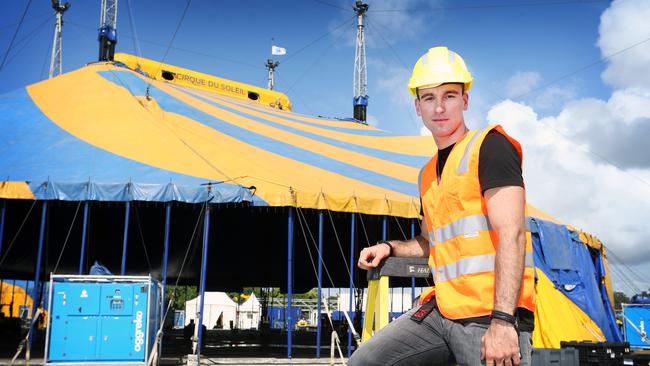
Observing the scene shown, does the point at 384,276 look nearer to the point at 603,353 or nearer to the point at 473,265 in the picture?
the point at 473,265

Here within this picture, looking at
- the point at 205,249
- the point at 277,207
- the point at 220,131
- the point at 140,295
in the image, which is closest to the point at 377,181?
the point at 277,207

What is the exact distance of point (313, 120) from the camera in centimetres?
1762

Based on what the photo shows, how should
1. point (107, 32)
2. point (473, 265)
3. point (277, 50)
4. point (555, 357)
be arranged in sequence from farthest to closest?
point (277, 50), point (107, 32), point (555, 357), point (473, 265)

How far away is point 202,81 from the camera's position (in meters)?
18.6

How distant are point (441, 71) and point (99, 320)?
7182mm

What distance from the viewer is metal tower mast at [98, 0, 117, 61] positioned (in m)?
14.9

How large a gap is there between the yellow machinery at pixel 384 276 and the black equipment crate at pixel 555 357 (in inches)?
157

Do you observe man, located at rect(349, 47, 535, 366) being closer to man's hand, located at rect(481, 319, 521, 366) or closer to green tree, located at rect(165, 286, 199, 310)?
man's hand, located at rect(481, 319, 521, 366)

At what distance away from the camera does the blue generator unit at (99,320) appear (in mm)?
7707

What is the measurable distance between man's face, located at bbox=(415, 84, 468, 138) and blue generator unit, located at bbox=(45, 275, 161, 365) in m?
6.80

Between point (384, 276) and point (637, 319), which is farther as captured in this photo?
point (637, 319)

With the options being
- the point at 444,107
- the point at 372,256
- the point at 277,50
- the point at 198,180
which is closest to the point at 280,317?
the point at 277,50

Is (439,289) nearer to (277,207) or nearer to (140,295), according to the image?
(140,295)

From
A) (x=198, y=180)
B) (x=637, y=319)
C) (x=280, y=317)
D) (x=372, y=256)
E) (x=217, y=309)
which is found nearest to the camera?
(x=372, y=256)
